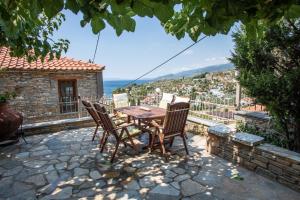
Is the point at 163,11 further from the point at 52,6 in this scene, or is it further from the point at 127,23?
the point at 52,6

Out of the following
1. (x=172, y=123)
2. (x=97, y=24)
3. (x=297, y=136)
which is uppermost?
(x=97, y=24)

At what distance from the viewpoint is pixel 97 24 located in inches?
45.6

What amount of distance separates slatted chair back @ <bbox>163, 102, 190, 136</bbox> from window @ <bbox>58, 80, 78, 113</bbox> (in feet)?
24.6

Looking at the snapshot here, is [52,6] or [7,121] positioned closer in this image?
[52,6]

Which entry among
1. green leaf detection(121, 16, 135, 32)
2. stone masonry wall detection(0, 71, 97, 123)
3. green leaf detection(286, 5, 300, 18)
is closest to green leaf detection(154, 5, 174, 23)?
green leaf detection(121, 16, 135, 32)

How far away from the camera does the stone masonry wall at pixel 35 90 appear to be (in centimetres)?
930

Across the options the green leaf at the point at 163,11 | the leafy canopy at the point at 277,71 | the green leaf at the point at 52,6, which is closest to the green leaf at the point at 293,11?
the green leaf at the point at 163,11

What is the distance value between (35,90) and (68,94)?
154cm

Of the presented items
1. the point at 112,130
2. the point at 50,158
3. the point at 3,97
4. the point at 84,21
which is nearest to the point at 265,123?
the point at 112,130

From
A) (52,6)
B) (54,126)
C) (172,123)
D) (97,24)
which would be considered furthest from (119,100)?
(52,6)

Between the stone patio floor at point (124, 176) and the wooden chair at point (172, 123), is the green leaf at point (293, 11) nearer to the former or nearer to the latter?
the stone patio floor at point (124, 176)

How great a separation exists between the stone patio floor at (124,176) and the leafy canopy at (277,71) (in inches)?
40.7

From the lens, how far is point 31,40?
9.96ft

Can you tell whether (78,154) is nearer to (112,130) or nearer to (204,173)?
(112,130)
